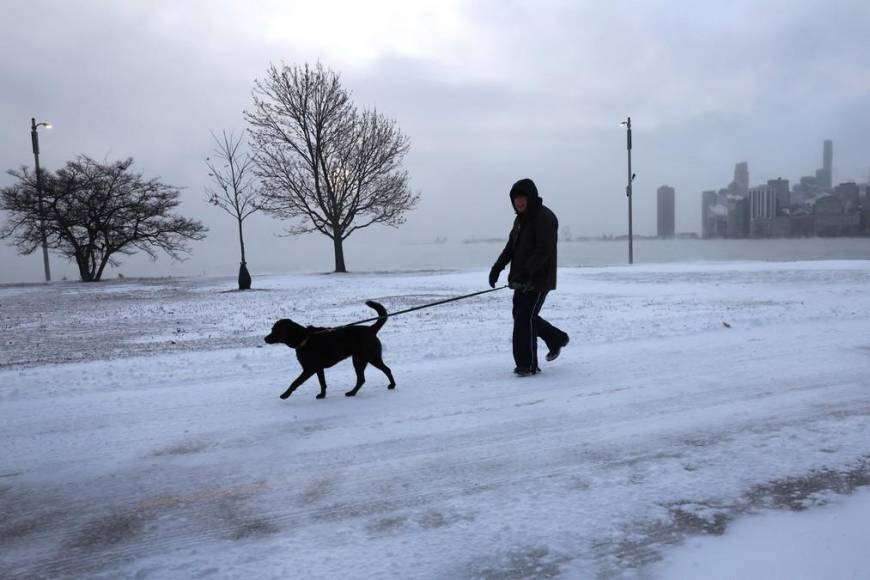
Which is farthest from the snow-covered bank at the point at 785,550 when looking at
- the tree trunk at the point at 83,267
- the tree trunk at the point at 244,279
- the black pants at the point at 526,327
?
the tree trunk at the point at 83,267

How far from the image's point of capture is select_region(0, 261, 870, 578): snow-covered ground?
83.4 inches

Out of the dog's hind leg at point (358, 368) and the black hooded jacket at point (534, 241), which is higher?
the black hooded jacket at point (534, 241)

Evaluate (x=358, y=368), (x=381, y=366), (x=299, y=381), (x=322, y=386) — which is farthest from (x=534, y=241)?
(x=299, y=381)

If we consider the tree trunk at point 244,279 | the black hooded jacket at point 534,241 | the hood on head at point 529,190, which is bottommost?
the tree trunk at point 244,279

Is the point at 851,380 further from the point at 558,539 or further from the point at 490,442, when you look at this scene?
the point at 558,539

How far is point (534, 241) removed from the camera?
479 centimetres

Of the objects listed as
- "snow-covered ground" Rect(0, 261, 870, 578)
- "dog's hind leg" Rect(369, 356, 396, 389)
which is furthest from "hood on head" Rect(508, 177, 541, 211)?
"dog's hind leg" Rect(369, 356, 396, 389)

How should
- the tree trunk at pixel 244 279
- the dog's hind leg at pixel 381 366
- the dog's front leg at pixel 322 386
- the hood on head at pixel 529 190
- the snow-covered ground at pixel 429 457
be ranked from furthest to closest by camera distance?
the tree trunk at pixel 244 279 < the hood on head at pixel 529 190 < the dog's hind leg at pixel 381 366 < the dog's front leg at pixel 322 386 < the snow-covered ground at pixel 429 457

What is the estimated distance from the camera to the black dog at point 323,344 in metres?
4.12

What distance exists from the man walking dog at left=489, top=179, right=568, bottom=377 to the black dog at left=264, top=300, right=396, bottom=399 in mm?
1287

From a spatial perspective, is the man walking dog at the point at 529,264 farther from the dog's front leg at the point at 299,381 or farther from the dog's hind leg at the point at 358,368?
the dog's front leg at the point at 299,381

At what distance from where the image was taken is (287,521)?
235 centimetres

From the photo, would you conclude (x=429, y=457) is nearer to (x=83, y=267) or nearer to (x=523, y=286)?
(x=523, y=286)

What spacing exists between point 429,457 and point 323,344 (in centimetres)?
154
